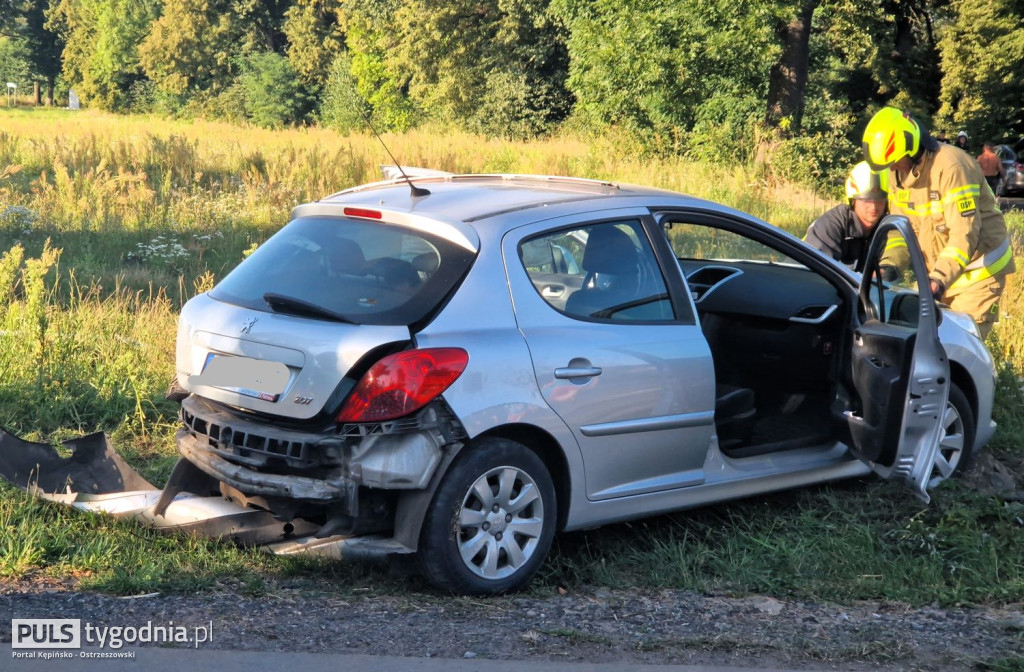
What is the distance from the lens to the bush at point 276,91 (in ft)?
177

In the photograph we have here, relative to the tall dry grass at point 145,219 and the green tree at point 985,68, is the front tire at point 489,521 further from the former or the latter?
the green tree at point 985,68

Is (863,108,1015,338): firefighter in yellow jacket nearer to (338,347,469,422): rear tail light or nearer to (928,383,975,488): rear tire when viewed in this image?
(928,383,975,488): rear tire

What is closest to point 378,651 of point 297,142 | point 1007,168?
point 297,142

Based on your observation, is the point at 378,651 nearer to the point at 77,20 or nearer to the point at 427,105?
the point at 427,105

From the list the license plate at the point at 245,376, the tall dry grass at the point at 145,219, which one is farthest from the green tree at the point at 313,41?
the license plate at the point at 245,376

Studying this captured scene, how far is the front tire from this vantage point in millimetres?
3965

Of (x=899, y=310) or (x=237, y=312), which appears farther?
(x=899, y=310)

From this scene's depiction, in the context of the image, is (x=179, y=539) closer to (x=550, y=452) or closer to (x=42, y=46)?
(x=550, y=452)

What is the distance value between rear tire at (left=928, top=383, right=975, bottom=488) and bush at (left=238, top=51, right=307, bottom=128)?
51.2 meters

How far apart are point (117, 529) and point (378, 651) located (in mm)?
1718

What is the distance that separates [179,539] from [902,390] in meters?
3.19

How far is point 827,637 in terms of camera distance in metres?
3.80

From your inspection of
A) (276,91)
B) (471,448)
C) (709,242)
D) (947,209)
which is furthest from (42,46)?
(471,448)

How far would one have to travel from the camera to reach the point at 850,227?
6773 mm
